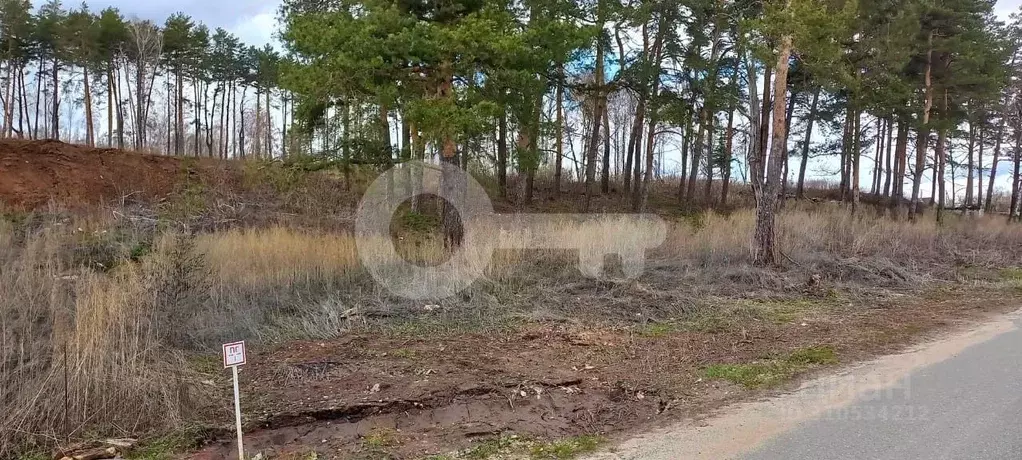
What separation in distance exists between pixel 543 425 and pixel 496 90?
8.88 m

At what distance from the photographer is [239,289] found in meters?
9.08

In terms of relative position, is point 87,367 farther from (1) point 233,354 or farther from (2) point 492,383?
(2) point 492,383

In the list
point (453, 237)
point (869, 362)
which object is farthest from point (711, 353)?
point (453, 237)

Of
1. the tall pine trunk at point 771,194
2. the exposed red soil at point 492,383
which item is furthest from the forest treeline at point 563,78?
→ the exposed red soil at point 492,383

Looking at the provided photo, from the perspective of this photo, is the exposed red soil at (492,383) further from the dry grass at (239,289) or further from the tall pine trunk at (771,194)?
the tall pine trunk at (771,194)

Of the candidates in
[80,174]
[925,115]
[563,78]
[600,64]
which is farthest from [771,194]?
[80,174]

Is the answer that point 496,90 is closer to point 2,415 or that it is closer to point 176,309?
point 176,309

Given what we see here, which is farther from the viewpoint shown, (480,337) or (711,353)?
(480,337)

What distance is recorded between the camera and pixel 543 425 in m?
4.77

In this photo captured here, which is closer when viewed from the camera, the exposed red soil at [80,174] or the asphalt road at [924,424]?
the asphalt road at [924,424]

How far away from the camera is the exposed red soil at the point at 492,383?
4.64 metres

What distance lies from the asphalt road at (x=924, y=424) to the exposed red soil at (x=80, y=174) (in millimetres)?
20488

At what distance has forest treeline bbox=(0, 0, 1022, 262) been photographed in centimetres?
1143

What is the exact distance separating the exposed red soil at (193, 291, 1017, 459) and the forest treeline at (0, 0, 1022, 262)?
5.05 metres
